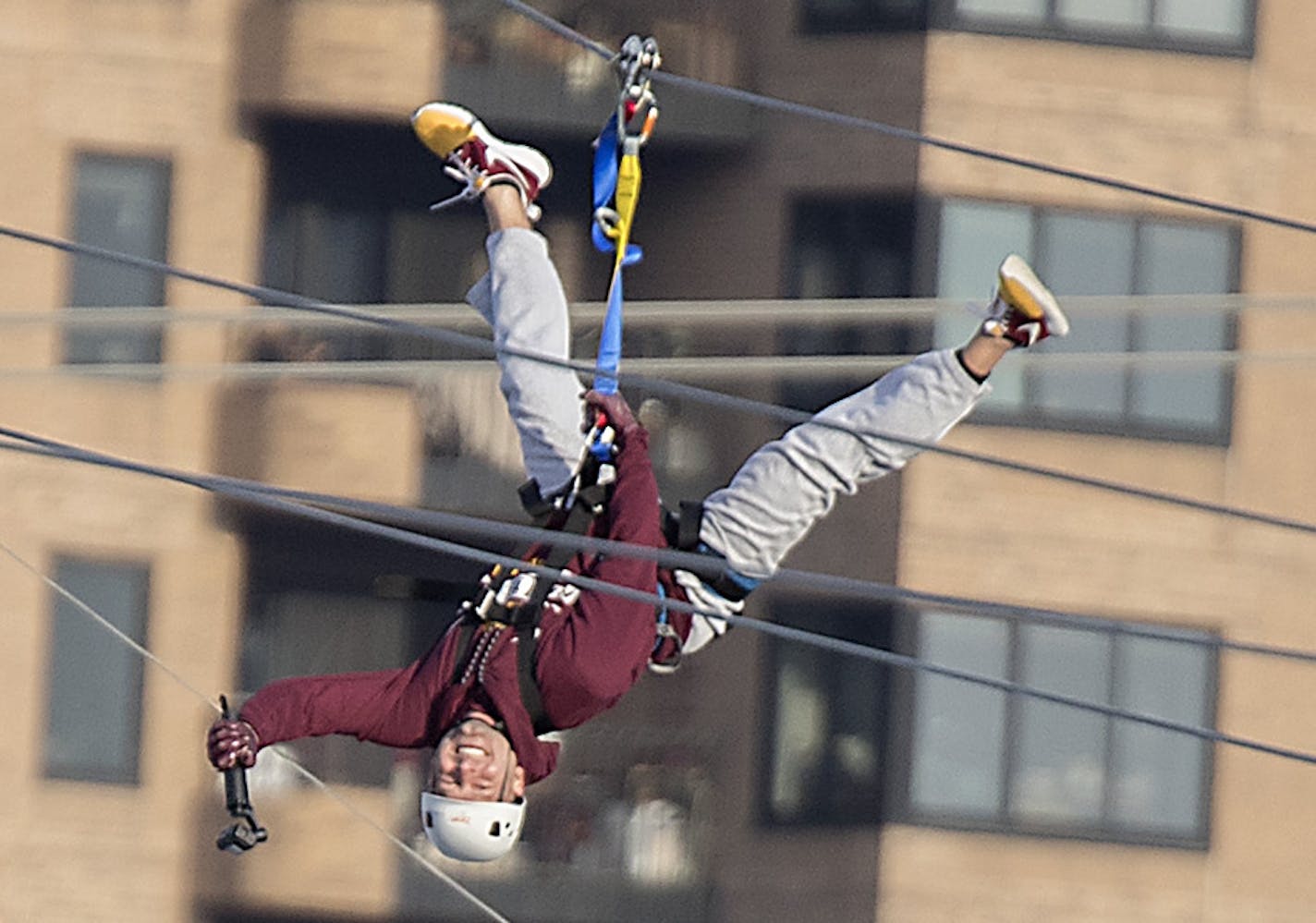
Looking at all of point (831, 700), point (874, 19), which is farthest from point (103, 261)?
point (831, 700)

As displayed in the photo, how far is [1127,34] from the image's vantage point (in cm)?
1872

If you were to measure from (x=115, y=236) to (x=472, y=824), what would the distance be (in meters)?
9.86

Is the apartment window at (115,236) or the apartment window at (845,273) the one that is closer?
the apartment window at (115,236)

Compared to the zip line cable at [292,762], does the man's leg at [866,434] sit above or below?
above

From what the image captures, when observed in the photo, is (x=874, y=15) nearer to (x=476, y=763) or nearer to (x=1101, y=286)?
(x=1101, y=286)

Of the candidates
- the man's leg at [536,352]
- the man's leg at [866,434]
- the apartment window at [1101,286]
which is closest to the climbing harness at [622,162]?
the man's leg at [536,352]

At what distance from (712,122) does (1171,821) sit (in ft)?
13.8

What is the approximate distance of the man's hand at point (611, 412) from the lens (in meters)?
8.75

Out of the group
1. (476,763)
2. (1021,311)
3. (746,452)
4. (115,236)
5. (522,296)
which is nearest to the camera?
(522,296)

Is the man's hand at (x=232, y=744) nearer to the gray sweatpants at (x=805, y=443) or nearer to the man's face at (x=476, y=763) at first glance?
the man's face at (x=476, y=763)

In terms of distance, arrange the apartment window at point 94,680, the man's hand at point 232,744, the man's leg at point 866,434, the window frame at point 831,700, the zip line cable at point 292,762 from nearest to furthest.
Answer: the man's hand at point 232,744 → the man's leg at point 866,434 → the zip line cable at point 292,762 → the apartment window at point 94,680 → the window frame at point 831,700

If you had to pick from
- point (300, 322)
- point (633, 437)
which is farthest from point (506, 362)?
point (300, 322)

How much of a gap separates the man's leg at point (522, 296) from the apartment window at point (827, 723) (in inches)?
381

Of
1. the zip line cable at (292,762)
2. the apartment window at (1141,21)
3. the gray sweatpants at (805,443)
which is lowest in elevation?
the zip line cable at (292,762)
